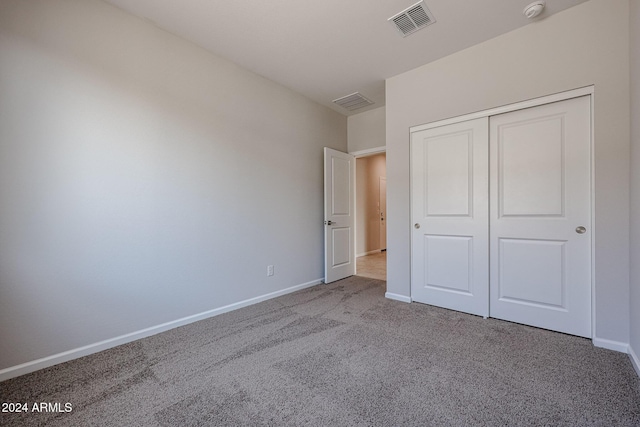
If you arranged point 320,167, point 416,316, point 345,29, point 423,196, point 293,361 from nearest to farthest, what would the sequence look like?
point 293,361
point 345,29
point 416,316
point 423,196
point 320,167

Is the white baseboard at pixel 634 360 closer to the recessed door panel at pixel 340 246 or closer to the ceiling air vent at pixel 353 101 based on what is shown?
the recessed door panel at pixel 340 246

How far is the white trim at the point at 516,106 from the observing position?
221 centimetres

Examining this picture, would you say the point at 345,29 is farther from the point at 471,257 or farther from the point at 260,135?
the point at 471,257

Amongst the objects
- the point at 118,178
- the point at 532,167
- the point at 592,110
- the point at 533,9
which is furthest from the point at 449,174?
the point at 118,178

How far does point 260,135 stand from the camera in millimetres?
3287

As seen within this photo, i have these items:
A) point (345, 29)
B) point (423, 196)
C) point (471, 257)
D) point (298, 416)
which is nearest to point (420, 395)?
point (298, 416)

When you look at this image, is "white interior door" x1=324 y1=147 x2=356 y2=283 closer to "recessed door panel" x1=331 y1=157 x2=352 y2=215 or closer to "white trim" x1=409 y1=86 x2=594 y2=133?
"recessed door panel" x1=331 y1=157 x2=352 y2=215

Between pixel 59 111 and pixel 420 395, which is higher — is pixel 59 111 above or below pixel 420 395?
above

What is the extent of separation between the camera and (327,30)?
2.49 metres

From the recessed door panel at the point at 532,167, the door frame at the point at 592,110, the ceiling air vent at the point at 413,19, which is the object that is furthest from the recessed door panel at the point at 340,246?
the ceiling air vent at the point at 413,19

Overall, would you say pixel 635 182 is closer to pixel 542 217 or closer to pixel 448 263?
pixel 542 217

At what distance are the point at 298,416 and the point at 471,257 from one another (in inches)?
90.7

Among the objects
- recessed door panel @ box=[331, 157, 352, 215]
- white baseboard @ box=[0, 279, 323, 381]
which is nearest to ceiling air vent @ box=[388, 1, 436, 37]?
recessed door panel @ box=[331, 157, 352, 215]

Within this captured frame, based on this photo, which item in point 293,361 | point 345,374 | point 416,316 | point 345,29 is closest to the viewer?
point 345,374
